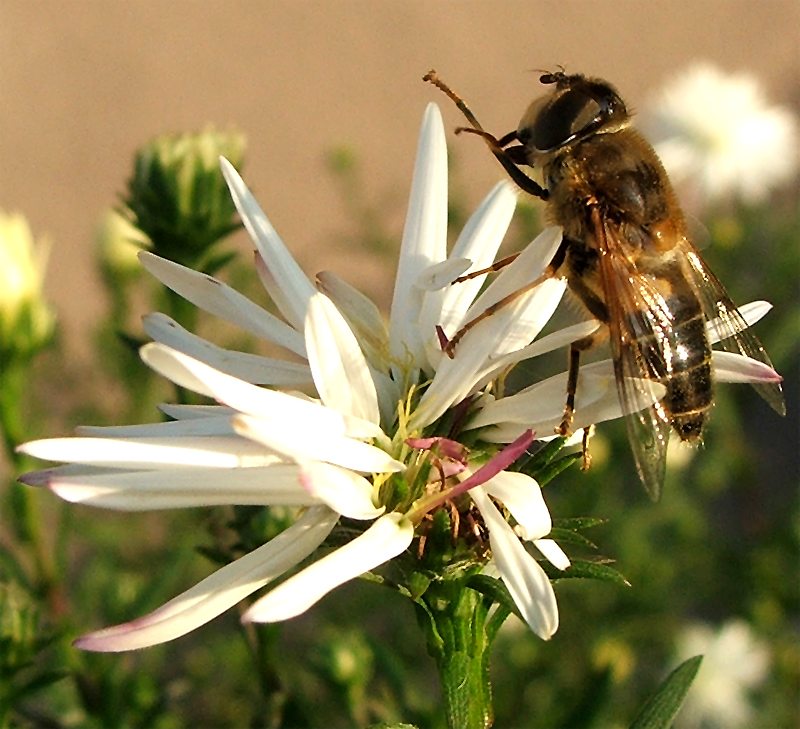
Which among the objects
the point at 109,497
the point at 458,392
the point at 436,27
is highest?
the point at 436,27

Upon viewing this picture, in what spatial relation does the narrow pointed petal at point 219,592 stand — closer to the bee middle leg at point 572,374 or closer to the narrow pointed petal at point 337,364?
the narrow pointed petal at point 337,364

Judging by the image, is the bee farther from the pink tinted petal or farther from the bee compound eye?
the pink tinted petal

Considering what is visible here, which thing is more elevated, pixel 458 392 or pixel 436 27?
pixel 436 27

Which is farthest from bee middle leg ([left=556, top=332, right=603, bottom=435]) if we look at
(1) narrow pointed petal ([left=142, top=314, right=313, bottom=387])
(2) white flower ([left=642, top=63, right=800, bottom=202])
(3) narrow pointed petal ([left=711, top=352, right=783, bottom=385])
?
(2) white flower ([left=642, top=63, right=800, bottom=202])

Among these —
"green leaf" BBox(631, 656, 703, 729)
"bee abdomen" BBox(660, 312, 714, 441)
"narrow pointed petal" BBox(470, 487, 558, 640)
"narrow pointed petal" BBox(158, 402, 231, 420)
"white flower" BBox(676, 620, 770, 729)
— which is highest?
"bee abdomen" BBox(660, 312, 714, 441)

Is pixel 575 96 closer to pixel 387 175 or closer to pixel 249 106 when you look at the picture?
pixel 387 175

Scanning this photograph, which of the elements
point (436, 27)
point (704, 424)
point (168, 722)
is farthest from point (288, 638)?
point (436, 27)
